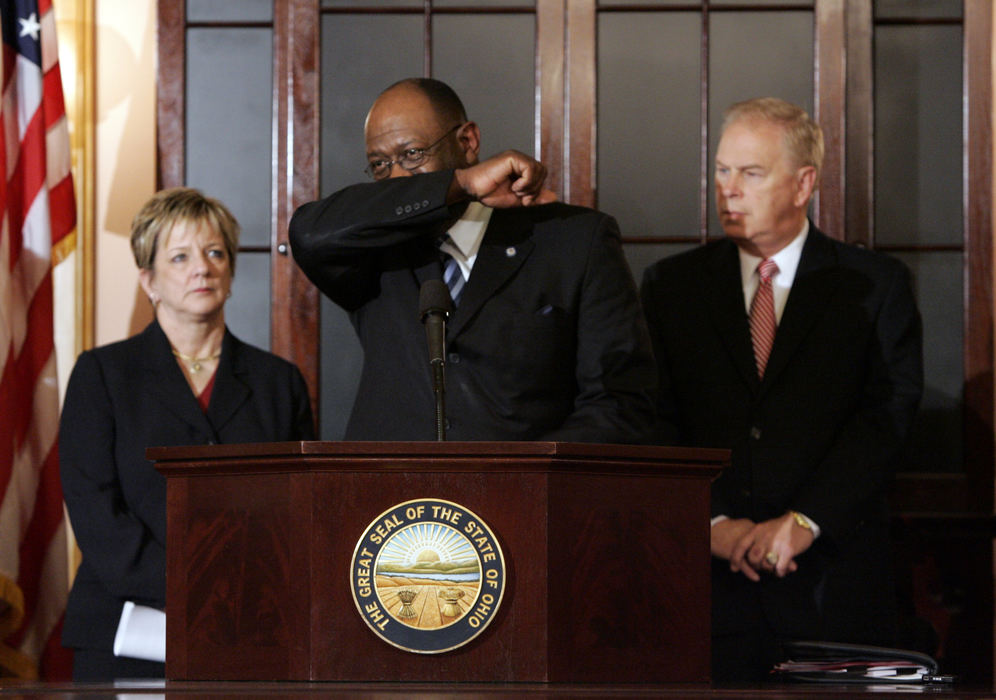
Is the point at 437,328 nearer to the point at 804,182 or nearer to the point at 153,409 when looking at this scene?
the point at 153,409

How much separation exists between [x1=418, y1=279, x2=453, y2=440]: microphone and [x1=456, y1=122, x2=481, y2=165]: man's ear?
66 cm

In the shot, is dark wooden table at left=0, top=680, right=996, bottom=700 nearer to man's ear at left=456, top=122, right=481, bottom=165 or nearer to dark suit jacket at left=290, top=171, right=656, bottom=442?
dark suit jacket at left=290, top=171, right=656, bottom=442

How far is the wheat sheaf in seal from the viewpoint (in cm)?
163

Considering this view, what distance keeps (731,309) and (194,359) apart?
1.25 metres

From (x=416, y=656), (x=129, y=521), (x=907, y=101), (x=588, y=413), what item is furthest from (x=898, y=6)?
(x=416, y=656)

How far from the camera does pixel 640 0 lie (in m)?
3.79

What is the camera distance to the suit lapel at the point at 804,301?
115 inches

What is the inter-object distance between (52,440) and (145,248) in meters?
0.70

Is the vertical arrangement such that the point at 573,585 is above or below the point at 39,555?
above

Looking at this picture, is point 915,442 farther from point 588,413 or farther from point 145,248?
point 145,248

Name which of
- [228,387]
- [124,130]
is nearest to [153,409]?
[228,387]

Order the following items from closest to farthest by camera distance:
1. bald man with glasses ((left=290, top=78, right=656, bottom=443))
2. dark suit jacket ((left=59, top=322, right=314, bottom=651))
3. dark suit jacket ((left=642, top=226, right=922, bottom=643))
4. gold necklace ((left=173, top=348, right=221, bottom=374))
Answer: bald man with glasses ((left=290, top=78, right=656, bottom=443)) < dark suit jacket ((left=59, top=322, right=314, bottom=651)) < dark suit jacket ((left=642, top=226, right=922, bottom=643)) < gold necklace ((left=173, top=348, right=221, bottom=374))

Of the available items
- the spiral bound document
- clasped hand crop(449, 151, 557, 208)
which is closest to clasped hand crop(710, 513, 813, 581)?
the spiral bound document

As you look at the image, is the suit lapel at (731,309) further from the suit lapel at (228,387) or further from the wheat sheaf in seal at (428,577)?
the wheat sheaf in seal at (428,577)
